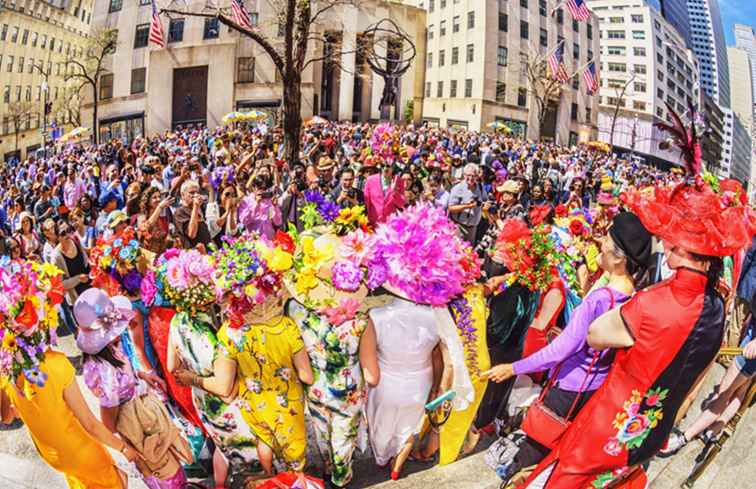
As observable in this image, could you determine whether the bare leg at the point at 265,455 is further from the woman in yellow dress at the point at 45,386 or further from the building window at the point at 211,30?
the building window at the point at 211,30

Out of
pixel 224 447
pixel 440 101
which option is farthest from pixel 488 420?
pixel 440 101

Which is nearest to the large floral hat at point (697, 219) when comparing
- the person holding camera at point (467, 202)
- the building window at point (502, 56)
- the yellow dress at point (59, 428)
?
the yellow dress at point (59, 428)

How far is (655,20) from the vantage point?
7969 centimetres

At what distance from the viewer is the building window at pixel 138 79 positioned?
1519 cm

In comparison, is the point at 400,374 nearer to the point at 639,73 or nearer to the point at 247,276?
the point at 247,276

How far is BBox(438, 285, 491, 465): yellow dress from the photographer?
3477mm

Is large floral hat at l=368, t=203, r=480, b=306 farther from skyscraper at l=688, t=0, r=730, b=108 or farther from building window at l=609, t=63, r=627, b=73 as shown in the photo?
skyscraper at l=688, t=0, r=730, b=108

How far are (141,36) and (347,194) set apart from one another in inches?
439

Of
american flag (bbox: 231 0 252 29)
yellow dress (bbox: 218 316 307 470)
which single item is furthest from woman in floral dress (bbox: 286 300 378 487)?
american flag (bbox: 231 0 252 29)

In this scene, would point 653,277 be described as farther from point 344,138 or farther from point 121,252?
point 344,138

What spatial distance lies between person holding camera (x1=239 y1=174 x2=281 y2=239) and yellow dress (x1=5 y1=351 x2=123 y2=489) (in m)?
3.96

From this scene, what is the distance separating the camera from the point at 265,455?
3.02 m

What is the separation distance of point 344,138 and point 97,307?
1665cm

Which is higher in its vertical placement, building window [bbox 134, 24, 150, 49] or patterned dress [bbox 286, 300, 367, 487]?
building window [bbox 134, 24, 150, 49]
